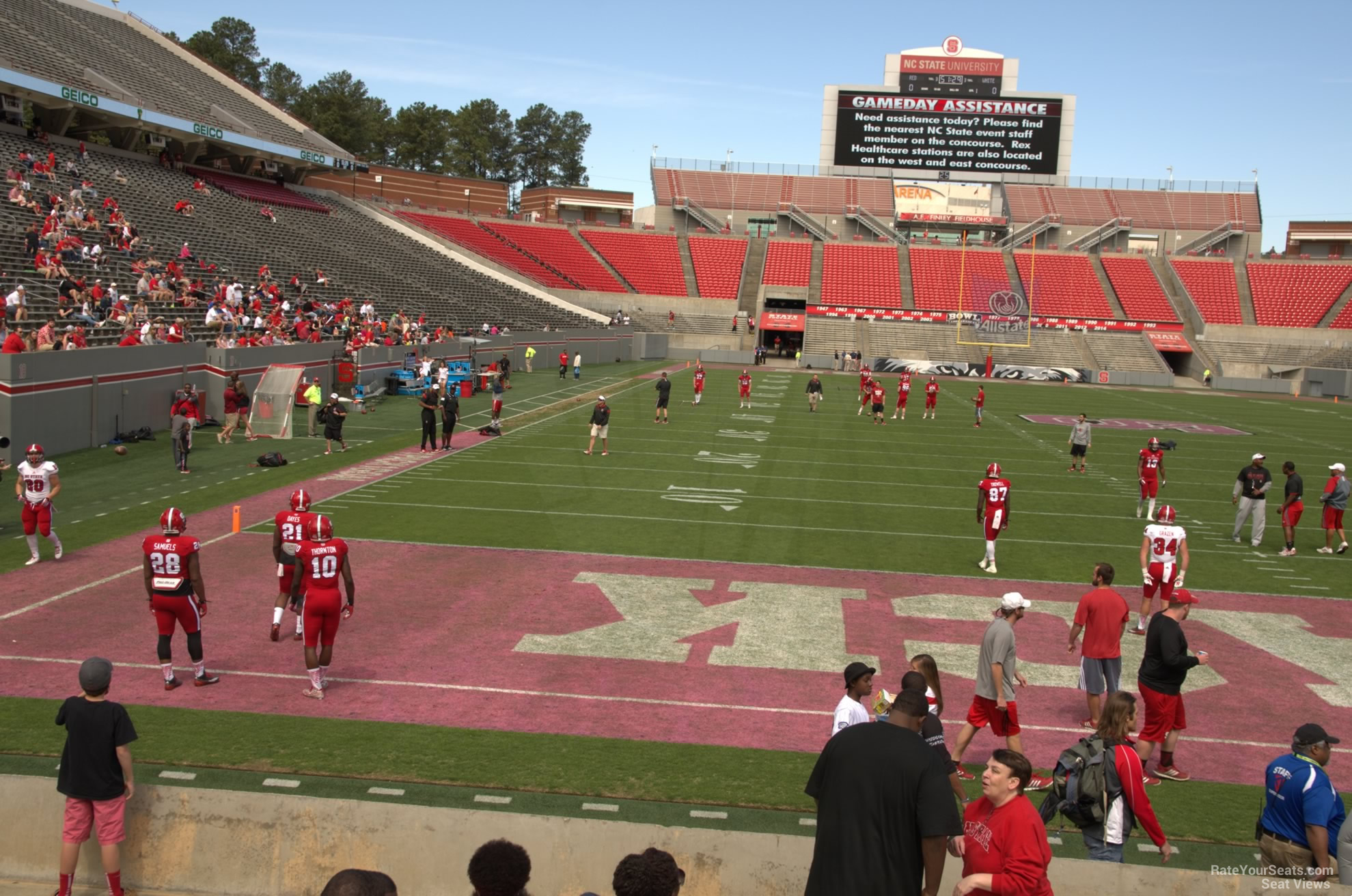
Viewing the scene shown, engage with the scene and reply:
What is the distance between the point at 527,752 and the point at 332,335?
28292mm

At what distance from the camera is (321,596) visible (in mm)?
9273

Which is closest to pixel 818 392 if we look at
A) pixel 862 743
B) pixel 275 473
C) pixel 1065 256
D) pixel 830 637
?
pixel 275 473

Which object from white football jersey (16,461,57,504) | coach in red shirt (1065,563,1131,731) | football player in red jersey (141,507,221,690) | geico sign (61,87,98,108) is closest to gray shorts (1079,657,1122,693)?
coach in red shirt (1065,563,1131,731)

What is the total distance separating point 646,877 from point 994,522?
36.9 feet

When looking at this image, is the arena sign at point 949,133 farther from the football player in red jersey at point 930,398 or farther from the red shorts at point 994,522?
the red shorts at point 994,522

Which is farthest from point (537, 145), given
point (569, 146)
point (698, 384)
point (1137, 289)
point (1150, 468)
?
point (1150, 468)

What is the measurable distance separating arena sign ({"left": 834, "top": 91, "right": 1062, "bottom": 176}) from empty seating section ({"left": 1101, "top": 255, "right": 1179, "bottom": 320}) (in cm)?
814

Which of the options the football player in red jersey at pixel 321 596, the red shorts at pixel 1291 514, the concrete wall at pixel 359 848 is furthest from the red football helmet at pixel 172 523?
the red shorts at pixel 1291 514

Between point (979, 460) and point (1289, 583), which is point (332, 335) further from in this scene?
point (1289, 583)

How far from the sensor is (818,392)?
34.1 metres

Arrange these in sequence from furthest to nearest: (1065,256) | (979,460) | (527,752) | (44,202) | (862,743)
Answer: (1065,256) → (44,202) → (979,460) → (527,752) → (862,743)

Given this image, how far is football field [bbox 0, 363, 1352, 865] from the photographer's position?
332 inches

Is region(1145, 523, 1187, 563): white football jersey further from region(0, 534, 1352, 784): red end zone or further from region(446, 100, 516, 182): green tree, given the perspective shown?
region(446, 100, 516, 182): green tree

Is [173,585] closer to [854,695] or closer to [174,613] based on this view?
[174,613]
